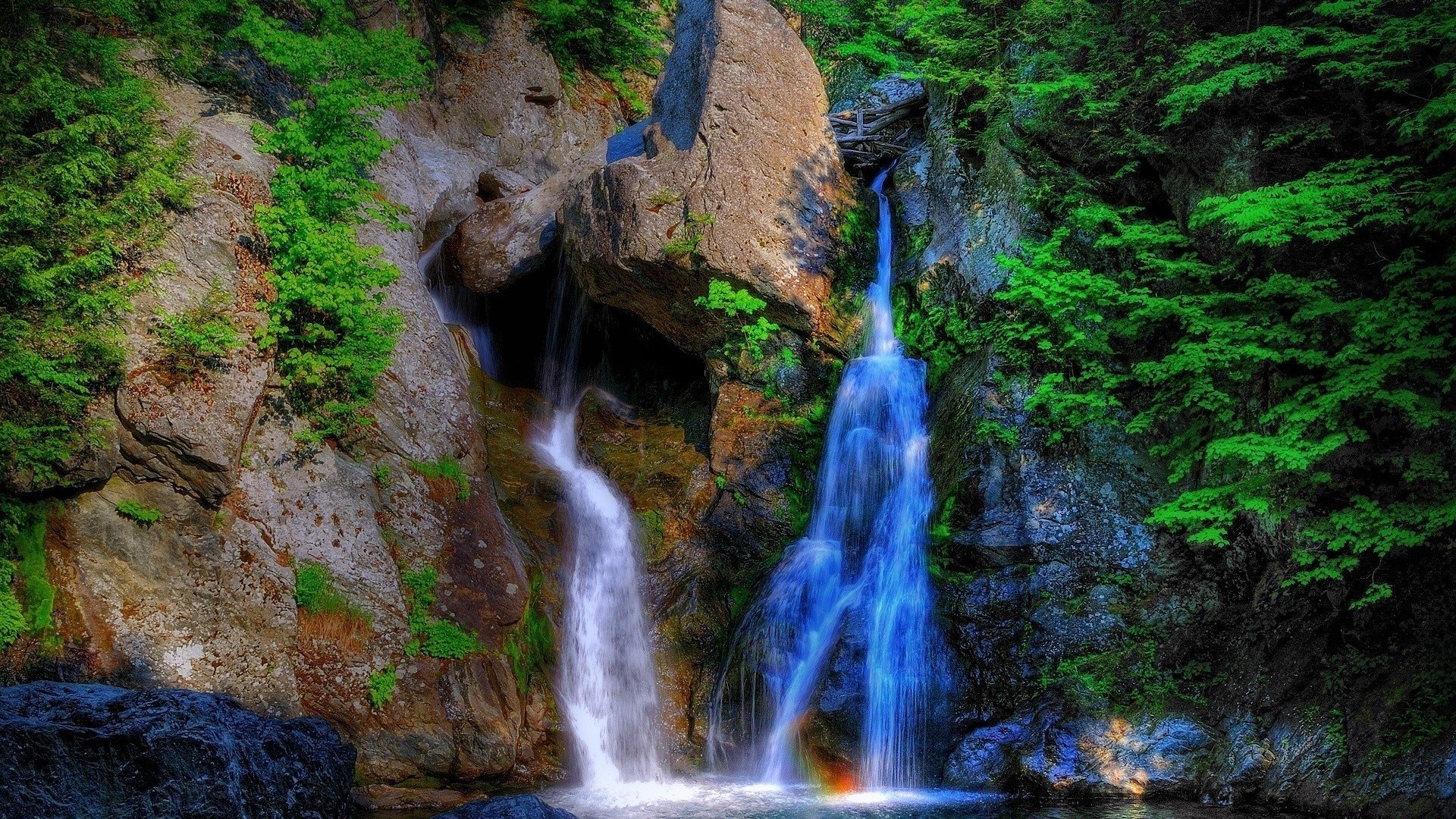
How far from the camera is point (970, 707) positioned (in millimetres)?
8141

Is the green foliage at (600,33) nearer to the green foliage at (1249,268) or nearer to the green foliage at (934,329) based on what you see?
the green foliage at (1249,268)

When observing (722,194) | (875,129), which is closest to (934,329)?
(722,194)

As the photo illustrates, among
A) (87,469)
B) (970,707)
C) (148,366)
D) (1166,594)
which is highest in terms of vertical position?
(148,366)

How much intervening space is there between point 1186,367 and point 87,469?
973 centimetres

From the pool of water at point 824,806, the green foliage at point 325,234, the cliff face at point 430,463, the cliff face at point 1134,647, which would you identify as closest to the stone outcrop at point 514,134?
the cliff face at point 430,463

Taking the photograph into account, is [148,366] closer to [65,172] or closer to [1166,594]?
[65,172]

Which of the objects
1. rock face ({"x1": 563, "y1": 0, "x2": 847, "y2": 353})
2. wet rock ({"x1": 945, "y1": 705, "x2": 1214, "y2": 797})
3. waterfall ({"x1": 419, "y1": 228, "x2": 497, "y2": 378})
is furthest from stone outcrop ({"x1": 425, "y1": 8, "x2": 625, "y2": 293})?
wet rock ({"x1": 945, "y1": 705, "x2": 1214, "y2": 797})

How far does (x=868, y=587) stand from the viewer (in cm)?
920

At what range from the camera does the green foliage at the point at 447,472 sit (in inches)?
378

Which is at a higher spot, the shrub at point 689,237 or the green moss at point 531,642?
the shrub at point 689,237

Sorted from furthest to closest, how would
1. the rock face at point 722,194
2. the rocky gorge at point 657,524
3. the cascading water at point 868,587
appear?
1. the rock face at point 722,194
2. the cascading water at point 868,587
3. the rocky gorge at point 657,524

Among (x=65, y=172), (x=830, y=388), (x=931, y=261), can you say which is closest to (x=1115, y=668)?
(x=830, y=388)

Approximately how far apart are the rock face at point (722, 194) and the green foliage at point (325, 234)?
3.03m

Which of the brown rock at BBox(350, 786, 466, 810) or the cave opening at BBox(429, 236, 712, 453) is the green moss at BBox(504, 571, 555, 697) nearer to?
the brown rock at BBox(350, 786, 466, 810)
